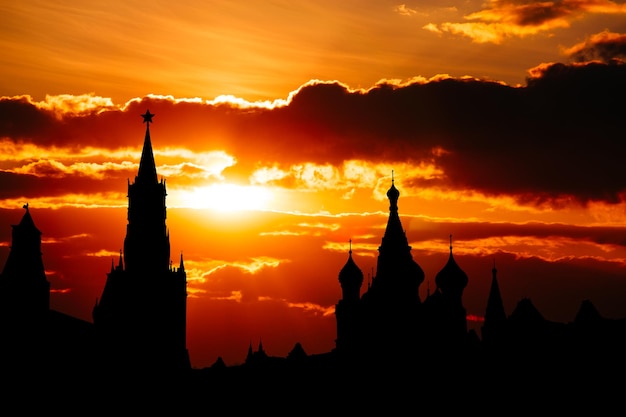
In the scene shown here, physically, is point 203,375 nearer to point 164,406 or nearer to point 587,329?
point 164,406

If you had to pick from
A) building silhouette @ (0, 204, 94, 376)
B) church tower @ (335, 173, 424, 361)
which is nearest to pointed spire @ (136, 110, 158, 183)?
building silhouette @ (0, 204, 94, 376)

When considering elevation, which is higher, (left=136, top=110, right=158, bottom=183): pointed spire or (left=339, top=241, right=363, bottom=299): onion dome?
(left=136, top=110, right=158, bottom=183): pointed spire

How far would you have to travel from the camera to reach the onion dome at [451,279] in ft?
410

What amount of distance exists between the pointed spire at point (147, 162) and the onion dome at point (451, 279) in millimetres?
37702

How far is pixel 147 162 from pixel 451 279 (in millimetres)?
40766

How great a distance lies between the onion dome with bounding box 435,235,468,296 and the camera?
125 meters

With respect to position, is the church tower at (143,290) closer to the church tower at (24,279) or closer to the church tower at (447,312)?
the church tower at (24,279)

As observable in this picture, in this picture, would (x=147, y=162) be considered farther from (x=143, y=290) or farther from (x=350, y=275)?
(x=350, y=275)

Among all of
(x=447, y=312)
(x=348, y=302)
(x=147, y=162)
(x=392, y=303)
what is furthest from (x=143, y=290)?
(x=447, y=312)

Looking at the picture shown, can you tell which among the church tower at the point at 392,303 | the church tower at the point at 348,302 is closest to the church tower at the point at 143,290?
the church tower at the point at 348,302

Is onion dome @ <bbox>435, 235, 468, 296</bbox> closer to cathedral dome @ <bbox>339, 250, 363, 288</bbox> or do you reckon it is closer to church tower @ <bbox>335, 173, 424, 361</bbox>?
church tower @ <bbox>335, 173, 424, 361</bbox>

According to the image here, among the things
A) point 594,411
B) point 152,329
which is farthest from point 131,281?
point 594,411

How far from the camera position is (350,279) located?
134m

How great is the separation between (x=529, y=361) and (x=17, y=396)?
48596 mm
